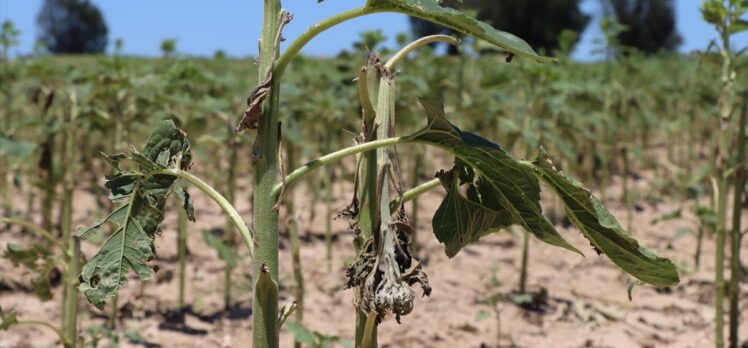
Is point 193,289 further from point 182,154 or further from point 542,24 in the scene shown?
point 542,24

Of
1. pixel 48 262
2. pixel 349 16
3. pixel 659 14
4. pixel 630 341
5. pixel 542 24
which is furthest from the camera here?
pixel 659 14

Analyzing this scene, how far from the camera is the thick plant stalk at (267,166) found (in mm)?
1238

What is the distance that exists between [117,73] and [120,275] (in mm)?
2685

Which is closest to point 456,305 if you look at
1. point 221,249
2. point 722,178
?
point 221,249

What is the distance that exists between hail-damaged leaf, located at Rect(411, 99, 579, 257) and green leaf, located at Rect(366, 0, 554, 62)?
18 cm

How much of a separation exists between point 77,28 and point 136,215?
69.0 m

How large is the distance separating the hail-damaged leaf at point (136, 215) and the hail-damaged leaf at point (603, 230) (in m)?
0.62

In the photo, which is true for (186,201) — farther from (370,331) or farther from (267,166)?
(370,331)

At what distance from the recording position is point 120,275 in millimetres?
1408

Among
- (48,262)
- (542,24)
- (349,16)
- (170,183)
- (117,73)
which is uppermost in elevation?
(542,24)

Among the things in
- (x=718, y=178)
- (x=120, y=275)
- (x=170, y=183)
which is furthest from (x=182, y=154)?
(x=718, y=178)

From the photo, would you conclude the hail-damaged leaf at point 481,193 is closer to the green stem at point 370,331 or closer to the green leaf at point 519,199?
the green leaf at point 519,199

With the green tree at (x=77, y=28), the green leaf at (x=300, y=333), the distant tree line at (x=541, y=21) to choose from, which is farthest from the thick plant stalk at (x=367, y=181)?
the green tree at (x=77, y=28)

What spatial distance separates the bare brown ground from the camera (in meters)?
3.43
